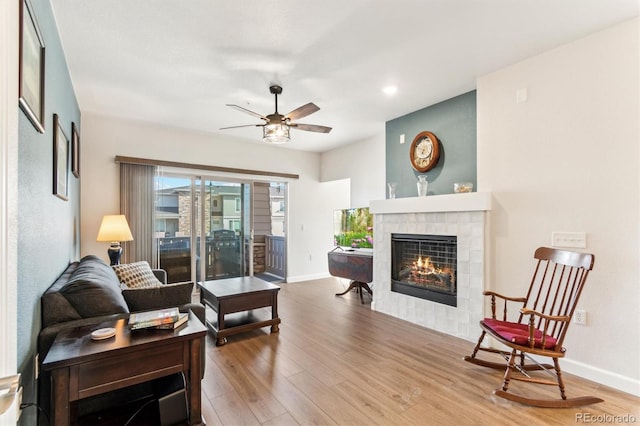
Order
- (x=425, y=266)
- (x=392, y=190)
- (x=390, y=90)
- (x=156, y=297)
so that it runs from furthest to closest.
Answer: (x=392, y=190) < (x=425, y=266) < (x=390, y=90) < (x=156, y=297)

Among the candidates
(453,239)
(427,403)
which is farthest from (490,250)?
(427,403)

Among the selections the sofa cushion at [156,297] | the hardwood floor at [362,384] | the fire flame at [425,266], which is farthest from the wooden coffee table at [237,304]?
the fire flame at [425,266]

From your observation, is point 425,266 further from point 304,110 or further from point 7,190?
point 7,190

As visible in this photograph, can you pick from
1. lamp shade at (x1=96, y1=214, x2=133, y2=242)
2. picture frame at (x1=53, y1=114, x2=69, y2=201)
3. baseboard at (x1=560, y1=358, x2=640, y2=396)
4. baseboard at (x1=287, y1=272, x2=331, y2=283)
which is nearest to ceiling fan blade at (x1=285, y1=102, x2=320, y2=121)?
picture frame at (x1=53, y1=114, x2=69, y2=201)

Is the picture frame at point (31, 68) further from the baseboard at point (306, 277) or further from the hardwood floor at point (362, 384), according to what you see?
the baseboard at point (306, 277)

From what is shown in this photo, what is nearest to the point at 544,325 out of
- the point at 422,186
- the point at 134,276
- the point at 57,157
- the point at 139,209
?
the point at 422,186

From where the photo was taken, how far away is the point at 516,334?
2.29 metres

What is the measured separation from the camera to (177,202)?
16.8 feet

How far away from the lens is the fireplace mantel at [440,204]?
3.10 meters

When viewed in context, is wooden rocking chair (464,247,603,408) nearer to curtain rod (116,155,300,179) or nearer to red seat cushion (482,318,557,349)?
red seat cushion (482,318,557,349)

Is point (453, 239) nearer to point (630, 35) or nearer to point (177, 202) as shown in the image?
point (630, 35)

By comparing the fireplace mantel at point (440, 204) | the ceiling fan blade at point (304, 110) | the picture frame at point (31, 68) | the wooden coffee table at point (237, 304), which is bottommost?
the wooden coffee table at point (237, 304)

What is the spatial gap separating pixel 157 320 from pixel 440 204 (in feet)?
9.61

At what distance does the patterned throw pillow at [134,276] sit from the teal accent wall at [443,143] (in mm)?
3418
